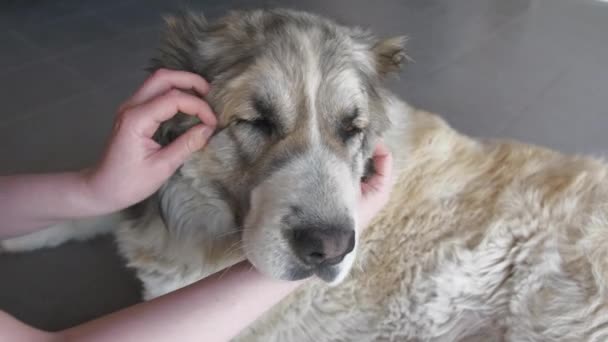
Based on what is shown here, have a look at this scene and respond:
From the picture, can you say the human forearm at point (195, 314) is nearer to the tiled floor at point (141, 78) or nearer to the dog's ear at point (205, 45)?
the dog's ear at point (205, 45)

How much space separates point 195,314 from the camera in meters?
1.26

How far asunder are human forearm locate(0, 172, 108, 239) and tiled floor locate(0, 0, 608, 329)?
44cm

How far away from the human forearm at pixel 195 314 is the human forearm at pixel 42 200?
0.37 metres

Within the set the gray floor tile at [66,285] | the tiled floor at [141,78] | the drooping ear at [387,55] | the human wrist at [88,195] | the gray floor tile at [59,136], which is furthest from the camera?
the gray floor tile at [59,136]

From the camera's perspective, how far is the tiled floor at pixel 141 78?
2162mm

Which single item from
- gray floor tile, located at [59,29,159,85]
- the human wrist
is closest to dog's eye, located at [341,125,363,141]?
the human wrist

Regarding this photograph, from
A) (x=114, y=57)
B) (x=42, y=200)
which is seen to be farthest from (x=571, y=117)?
(x=42, y=200)

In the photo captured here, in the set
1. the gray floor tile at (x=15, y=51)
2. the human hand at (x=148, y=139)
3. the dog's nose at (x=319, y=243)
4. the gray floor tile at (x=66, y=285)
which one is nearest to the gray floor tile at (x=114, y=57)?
the gray floor tile at (x=15, y=51)

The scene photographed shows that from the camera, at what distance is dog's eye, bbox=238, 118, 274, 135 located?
4.75ft

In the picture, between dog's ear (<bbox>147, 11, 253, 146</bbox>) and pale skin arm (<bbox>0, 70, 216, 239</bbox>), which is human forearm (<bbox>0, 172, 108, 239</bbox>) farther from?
dog's ear (<bbox>147, 11, 253, 146</bbox>)

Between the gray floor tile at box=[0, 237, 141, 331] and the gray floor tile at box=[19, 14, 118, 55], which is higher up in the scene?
the gray floor tile at box=[19, 14, 118, 55]

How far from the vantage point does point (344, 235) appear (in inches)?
51.9

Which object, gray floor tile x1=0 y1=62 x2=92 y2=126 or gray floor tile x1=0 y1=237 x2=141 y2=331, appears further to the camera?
gray floor tile x1=0 y1=62 x2=92 y2=126

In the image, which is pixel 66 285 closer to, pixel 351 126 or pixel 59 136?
pixel 59 136
